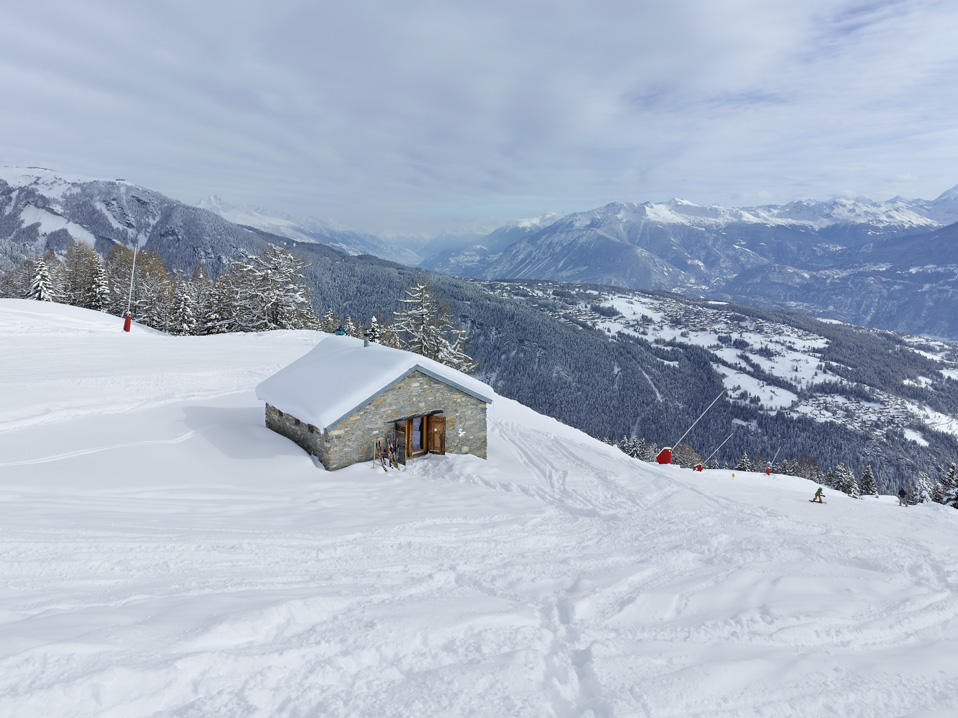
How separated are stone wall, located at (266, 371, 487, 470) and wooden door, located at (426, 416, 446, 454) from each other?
0.25 m

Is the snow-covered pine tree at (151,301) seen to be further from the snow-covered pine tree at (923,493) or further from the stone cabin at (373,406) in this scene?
the snow-covered pine tree at (923,493)

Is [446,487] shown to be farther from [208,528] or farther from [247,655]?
[247,655]

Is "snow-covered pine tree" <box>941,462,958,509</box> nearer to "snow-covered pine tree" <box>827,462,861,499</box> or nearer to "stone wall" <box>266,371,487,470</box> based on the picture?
"snow-covered pine tree" <box>827,462,861,499</box>

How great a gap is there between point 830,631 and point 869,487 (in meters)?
72.2

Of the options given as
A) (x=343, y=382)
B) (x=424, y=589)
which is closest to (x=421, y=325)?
(x=343, y=382)

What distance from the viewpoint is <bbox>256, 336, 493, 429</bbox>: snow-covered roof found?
13.1m

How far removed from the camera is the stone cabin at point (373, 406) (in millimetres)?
13156

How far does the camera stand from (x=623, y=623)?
555cm

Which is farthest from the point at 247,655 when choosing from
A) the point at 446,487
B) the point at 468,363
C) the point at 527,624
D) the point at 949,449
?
the point at 949,449

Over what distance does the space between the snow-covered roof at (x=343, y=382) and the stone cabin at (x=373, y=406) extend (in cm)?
3

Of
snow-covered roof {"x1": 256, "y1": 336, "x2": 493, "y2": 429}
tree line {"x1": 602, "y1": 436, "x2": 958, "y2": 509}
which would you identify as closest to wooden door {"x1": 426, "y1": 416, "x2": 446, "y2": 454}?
snow-covered roof {"x1": 256, "y1": 336, "x2": 493, "y2": 429}

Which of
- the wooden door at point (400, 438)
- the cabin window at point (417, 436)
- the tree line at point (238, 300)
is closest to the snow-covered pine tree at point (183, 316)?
the tree line at point (238, 300)

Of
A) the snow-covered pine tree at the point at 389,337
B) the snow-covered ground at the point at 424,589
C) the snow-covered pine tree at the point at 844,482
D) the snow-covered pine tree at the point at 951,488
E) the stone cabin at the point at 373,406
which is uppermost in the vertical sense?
the snow-covered pine tree at the point at 389,337

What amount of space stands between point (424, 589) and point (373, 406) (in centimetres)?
815
